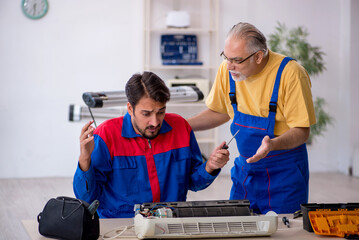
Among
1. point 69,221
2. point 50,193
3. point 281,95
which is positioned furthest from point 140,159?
point 50,193

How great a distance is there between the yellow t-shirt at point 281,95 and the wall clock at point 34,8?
4.13m

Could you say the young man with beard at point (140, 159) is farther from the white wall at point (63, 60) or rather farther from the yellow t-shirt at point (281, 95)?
the white wall at point (63, 60)

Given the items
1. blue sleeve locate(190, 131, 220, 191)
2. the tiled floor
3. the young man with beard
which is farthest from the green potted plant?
the young man with beard

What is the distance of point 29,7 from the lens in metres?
6.20

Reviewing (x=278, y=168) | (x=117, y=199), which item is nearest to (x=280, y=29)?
(x=278, y=168)

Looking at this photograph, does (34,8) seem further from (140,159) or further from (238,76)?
(140,159)

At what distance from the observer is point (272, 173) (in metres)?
2.55

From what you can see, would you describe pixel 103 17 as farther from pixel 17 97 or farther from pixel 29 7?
Result: pixel 17 97

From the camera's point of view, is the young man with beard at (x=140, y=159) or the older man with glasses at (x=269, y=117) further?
the older man with glasses at (x=269, y=117)

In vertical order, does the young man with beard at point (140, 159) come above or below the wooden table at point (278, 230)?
above

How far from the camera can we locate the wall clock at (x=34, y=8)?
619 centimetres

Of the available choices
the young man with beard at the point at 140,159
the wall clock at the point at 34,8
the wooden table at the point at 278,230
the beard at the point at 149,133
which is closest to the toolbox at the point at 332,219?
the wooden table at the point at 278,230

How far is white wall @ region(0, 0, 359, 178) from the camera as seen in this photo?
627 cm

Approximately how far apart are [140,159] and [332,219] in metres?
0.88
